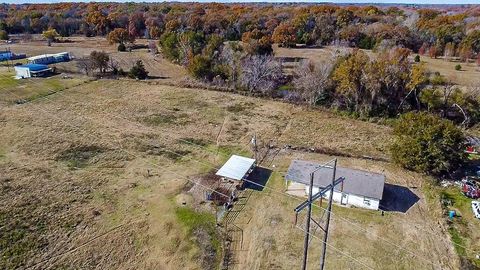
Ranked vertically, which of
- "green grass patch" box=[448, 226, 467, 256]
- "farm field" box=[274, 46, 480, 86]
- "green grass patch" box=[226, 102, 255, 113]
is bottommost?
"green grass patch" box=[448, 226, 467, 256]

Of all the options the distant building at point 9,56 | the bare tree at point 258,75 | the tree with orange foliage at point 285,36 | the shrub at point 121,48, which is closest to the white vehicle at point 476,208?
the bare tree at point 258,75

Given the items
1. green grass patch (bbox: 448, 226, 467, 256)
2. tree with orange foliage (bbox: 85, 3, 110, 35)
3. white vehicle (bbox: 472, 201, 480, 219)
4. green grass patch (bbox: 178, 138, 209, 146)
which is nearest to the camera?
green grass patch (bbox: 448, 226, 467, 256)

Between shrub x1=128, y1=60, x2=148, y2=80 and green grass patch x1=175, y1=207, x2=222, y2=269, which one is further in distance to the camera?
shrub x1=128, y1=60, x2=148, y2=80

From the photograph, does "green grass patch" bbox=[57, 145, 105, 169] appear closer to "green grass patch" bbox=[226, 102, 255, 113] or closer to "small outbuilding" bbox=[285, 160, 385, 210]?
"green grass patch" bbox=[226, 102, 255, 113]

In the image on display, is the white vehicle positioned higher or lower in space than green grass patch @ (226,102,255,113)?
lower

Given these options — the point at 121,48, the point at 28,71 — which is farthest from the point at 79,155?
the point at 121,48

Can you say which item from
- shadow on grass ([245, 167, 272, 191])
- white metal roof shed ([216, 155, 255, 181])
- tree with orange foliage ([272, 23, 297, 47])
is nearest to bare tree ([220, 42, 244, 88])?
tree with orange foliage ([272, 23, 297, 47])

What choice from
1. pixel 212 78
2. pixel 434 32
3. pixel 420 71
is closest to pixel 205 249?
pixel 420 71

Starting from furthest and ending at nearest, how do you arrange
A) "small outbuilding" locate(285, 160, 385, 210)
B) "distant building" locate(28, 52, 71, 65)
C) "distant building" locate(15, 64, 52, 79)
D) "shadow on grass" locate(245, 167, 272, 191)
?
"distant building" locate(28, 52, 71, 65), "distant building" locate(15, 64, 52, 79), "shadow on grass" locate(245, 167, 272, 191), "small outbuilding" locate(285, 160, 385, 210)

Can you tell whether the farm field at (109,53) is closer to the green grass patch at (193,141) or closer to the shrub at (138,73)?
the shrub at (138,73)
